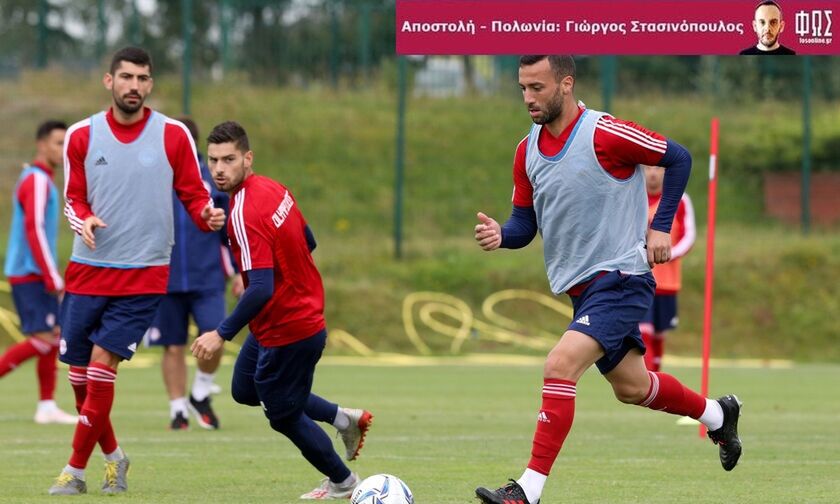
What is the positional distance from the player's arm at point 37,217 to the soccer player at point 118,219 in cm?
398

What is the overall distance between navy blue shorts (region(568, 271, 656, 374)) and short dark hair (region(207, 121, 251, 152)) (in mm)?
1933

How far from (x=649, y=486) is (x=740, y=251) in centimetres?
1647

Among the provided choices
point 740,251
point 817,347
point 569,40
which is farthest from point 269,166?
point 569,40

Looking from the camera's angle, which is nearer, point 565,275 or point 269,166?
point 565,275

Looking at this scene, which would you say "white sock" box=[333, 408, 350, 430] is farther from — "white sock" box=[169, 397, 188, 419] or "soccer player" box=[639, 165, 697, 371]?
"soccer player" box=[639, 165, 697, 371]

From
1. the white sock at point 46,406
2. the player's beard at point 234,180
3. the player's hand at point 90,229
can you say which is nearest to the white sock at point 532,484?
the player's beard at point 234,180

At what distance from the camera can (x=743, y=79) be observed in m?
30.1

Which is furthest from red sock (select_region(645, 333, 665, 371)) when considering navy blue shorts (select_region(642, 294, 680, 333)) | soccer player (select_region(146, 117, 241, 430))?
soccer player (select_region(146, 117, 241, 430))

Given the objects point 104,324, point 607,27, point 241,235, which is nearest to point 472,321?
point 607,27

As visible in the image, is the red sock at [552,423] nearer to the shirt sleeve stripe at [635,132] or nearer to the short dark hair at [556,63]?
the shirt sleeve stripe at [635,132]

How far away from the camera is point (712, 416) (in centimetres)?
799

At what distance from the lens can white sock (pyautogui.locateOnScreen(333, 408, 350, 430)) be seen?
27.9 ft

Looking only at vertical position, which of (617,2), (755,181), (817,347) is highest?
(617,2)

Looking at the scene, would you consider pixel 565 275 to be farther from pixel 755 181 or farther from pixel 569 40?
pixel 755 181
